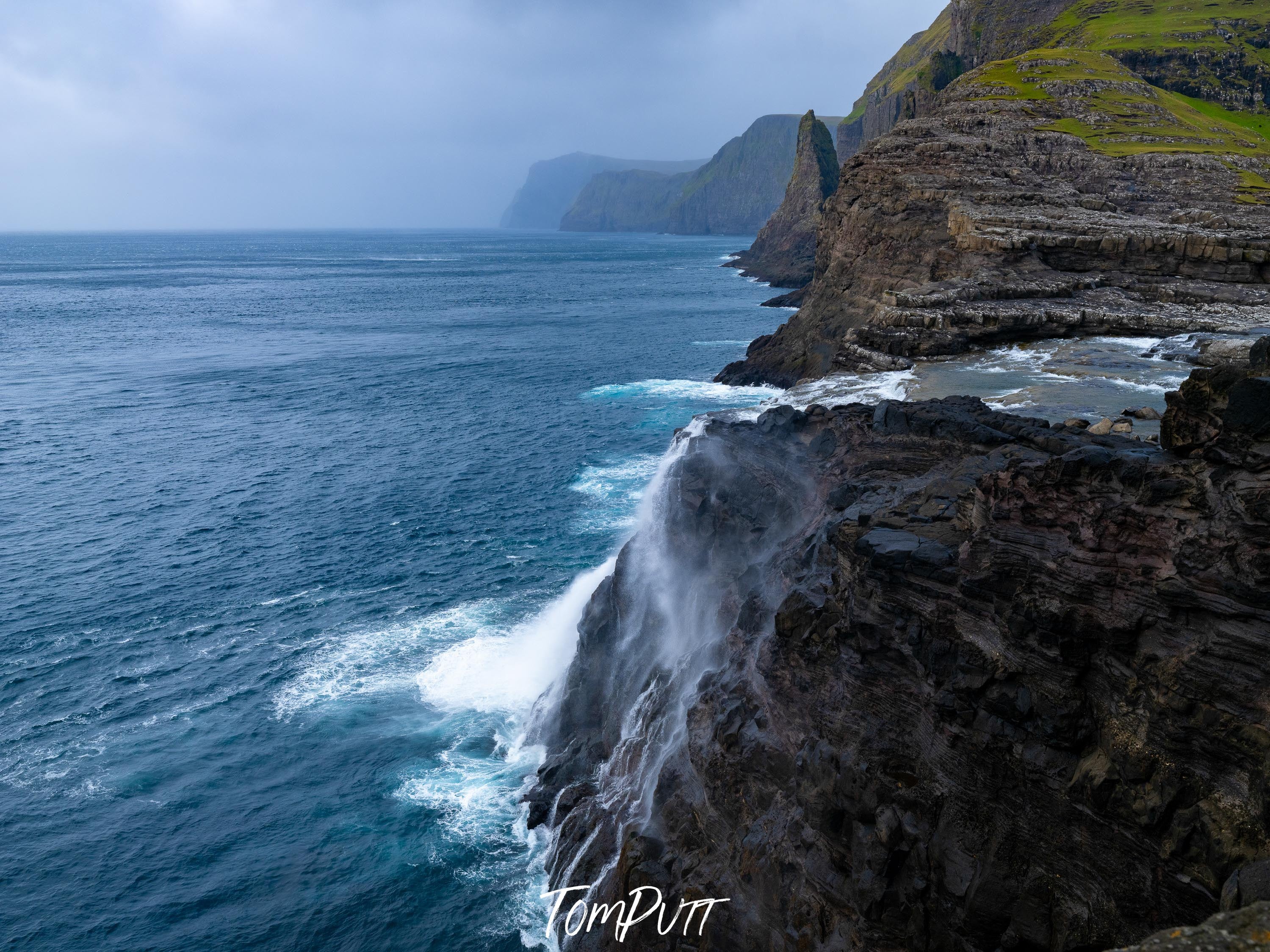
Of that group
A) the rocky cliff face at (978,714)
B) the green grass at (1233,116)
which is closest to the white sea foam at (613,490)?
the rocky cliff face at (978,714)

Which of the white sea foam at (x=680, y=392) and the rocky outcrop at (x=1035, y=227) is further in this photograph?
the white sea foam at (x=680, y=392)

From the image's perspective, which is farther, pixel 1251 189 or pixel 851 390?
pixel 1251 189

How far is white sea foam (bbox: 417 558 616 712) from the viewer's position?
33875 mm

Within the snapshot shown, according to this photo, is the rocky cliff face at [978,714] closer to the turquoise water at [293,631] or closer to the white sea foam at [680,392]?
the turquoise water at [293,631]

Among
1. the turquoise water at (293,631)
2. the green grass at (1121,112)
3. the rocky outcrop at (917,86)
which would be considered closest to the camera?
the turquoise water at (293,631)

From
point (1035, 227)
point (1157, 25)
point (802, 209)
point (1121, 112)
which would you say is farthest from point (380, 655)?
point (802, 209)

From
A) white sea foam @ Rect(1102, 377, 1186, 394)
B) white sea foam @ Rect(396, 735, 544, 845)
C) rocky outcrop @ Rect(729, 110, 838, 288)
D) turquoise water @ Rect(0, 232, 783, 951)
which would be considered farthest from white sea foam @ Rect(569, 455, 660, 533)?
rocky outcrop @ Rect(729, 110, 838, 288)

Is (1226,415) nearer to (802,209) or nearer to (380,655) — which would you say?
(380,655)

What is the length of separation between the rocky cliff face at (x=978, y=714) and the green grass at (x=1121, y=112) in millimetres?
61165

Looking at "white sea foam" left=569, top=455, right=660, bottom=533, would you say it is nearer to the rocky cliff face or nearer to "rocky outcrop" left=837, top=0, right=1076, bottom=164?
the rocky cliff face

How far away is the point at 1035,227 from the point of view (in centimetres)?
5497

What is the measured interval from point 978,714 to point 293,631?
30.9 meters

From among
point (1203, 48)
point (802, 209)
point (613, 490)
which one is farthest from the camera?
point (802, 209)

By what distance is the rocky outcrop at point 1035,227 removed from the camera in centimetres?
4516
